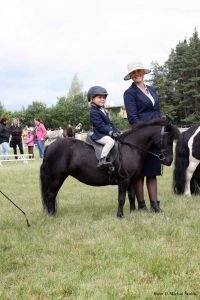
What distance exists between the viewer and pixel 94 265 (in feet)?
15.2

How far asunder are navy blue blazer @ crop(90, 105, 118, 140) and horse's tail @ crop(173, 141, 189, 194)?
107 inches

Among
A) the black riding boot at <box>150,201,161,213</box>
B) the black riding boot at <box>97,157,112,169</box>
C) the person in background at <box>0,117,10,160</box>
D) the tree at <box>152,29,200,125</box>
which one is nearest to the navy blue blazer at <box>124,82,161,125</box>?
the black riding boot at <box>97,157,112,169</box>

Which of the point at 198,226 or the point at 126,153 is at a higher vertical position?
the point at 126,153

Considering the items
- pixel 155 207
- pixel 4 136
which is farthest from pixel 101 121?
pixel 4 136

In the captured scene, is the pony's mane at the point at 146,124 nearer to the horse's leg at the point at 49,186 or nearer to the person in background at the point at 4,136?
the horse's leg at the point at 49,186

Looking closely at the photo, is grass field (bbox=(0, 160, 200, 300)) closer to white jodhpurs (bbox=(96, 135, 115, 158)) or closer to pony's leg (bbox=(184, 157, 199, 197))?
white jodhpurs (bbox=(96, 135, 115, 158))

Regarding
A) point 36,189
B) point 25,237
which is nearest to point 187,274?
point 25,237

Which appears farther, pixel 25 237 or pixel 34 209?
pixel 34 209

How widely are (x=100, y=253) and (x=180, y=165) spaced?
4.63 meters

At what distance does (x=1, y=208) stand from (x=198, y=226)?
3.95 meters

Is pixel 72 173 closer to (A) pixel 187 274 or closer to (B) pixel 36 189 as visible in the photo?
(A) pixel 187 274

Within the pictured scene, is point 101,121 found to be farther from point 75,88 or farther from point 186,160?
point 75,88

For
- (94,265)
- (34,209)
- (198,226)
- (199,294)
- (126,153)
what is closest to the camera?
(199,294)

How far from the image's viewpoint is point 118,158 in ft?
22.7
